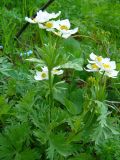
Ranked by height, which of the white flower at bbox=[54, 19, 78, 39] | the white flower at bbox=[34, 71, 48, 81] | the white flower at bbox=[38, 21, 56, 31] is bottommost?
the white flower at bbox=[34, 71, 48, 81]

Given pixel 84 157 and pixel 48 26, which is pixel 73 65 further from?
pixel 84 157

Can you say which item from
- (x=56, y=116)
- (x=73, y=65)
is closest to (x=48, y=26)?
(x=73, y=65)

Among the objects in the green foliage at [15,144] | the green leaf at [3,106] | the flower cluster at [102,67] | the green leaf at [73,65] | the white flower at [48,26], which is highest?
the white flower at [48,26]

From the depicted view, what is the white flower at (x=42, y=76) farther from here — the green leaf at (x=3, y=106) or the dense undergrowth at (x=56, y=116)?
the green leaf at (x=3, y=106)

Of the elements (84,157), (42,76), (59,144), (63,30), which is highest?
(63,30)

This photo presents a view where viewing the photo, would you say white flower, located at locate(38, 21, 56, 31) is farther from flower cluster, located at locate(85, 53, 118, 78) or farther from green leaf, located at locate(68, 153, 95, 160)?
green leaf, located at locate(68, 153, 95, 160)

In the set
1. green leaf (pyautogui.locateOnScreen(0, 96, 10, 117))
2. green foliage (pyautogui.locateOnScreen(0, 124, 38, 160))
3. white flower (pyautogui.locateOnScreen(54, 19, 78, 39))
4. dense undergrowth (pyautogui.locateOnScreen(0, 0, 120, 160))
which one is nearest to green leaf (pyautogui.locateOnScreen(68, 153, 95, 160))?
dense undergrowth (pyautogui.locateOnScreen(0, 0, 120, 160))

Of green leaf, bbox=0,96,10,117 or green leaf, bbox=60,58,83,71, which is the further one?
green leaf, bbox=0,96,10,117

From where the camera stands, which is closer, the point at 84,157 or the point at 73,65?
the point at 73,65

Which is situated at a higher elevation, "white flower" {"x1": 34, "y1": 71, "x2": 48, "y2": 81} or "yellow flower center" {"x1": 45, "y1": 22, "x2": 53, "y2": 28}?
"yellow flower center" {"x1": 45, "y1": 22, "x2": 53, "y2": 28}

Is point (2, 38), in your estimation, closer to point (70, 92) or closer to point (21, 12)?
point (21, 12)

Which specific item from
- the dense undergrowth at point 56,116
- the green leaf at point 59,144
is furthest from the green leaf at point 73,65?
the green leaf at point 59,144

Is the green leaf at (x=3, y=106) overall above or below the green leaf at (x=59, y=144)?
above
